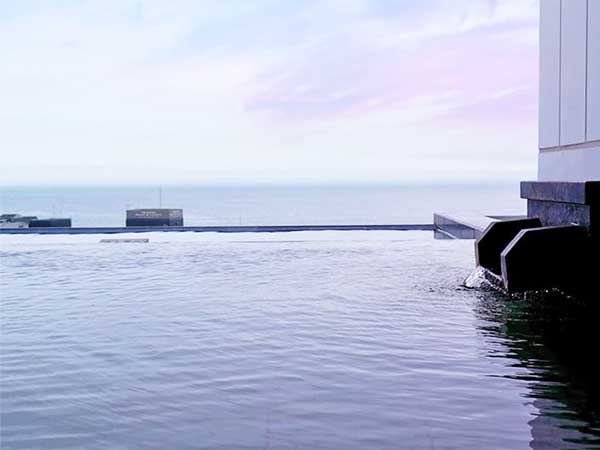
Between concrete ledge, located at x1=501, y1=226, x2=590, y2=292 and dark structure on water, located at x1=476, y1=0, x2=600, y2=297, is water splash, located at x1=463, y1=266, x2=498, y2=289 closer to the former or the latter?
Result: dark structure on water, located at x1=476, y1=0, x2=600, y2=297

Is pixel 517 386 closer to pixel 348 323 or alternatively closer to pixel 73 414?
pixel 348 323

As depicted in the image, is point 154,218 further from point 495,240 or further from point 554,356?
point 554,356

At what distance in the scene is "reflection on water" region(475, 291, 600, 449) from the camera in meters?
3.41

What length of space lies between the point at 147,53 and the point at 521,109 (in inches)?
384

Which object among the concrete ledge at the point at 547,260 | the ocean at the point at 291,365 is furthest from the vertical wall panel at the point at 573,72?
the ocean at the point at 291,365

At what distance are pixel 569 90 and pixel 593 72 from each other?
0.86 metres

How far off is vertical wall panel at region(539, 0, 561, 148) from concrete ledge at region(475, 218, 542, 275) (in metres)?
1.19

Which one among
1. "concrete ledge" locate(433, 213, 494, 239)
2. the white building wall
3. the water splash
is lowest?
the water splash

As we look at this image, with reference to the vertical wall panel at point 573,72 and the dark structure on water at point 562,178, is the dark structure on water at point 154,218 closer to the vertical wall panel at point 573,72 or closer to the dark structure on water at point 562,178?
the dark structure on water at point 562,178

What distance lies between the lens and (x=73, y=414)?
3.71 m

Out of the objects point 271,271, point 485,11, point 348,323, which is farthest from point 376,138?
point 348,323

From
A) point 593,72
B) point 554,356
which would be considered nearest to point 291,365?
point 554,356

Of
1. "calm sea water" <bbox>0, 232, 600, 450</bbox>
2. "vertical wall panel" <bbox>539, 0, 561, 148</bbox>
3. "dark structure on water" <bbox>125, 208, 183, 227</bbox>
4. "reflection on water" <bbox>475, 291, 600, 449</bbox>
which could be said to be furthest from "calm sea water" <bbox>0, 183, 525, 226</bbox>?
"reflection on water" <bbox>475, 291, 600, 449</bbox>

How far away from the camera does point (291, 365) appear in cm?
462
